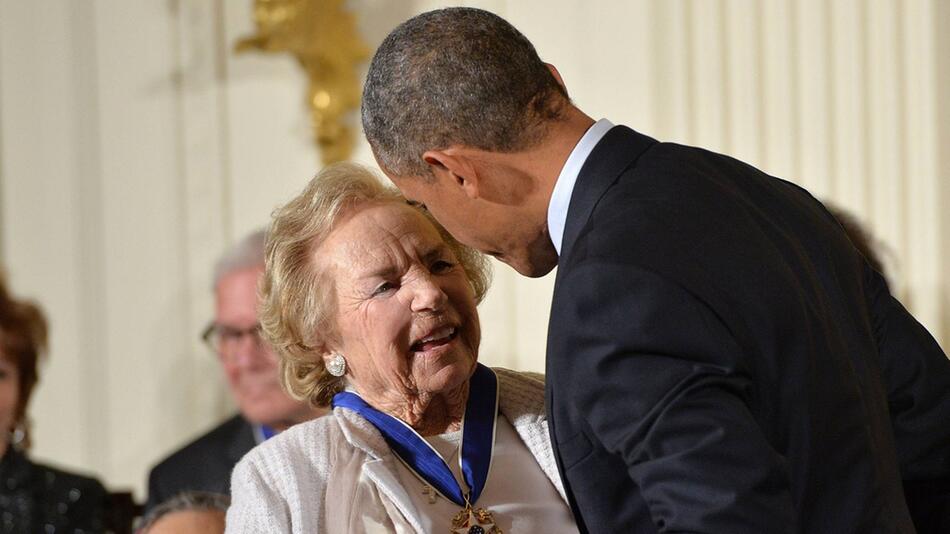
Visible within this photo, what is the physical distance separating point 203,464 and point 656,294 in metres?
3.42

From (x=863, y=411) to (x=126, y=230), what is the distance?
13.8 ft

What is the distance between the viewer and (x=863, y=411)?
2037mm

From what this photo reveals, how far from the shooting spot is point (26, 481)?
182 inches

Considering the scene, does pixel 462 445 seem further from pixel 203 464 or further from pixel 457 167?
pixel 203 464

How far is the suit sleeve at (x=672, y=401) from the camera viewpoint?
5.75 ft

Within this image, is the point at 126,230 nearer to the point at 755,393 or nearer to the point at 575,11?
the point at 575,11

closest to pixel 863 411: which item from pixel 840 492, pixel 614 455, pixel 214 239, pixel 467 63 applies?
pixel 840 492

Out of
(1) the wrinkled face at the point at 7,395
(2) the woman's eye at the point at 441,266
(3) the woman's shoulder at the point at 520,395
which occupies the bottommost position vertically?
(1) the wrinkled face at the point at 7,395

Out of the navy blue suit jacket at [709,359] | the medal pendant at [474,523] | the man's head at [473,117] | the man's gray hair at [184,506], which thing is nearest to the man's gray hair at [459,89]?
the man's head at [473,117]

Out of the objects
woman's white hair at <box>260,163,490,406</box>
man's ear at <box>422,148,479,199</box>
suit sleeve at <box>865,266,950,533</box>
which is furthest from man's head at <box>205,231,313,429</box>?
man's ear at <box>422,148,479,199</box>

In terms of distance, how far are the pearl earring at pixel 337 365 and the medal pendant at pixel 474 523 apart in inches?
17.6

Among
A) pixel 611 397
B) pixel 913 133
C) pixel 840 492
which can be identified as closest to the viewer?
pixel 611 397

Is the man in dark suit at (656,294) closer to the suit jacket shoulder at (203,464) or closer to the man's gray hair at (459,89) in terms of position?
the man's gray hair at (459,89)

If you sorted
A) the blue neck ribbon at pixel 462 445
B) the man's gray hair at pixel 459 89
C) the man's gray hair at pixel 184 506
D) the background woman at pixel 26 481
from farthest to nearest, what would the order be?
Answer: the background woman at pixel 26 481, the man's gray hair at pixel 184 506, the blue neck ribbon at pixel 462 445, the man's gray hair at pixel 459 89
